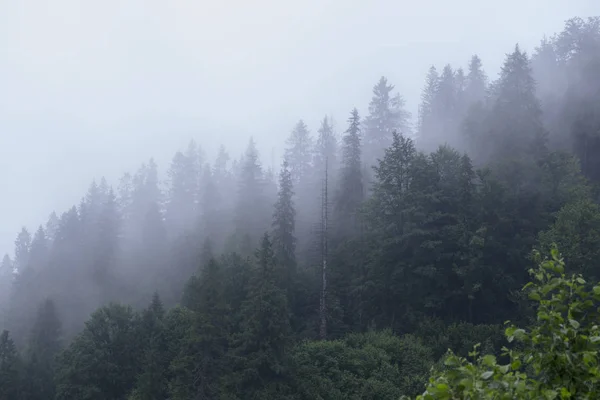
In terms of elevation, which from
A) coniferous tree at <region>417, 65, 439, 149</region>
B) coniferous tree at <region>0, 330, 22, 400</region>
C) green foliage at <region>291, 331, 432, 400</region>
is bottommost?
coniferous tree at <region>0, 330, 22, 400</region>

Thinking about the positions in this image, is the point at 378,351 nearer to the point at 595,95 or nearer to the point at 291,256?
the point at 291,256

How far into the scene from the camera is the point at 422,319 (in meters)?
35.3

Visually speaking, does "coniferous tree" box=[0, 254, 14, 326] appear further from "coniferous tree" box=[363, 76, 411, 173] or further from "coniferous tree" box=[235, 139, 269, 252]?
"coniferous tree" box=[363, 76, 411, 173]

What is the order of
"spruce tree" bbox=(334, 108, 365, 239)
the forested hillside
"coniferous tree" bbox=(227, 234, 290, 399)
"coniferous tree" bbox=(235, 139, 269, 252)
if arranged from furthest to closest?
"coniferous tree" bbox=(235, 139, 269, 252)
"spruce tree" bbox=(334, 108, 365, 239)
the forested hillside
"coniferous tree" bbox=(227, 234, 290, 399)

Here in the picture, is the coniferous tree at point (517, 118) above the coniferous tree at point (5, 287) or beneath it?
above

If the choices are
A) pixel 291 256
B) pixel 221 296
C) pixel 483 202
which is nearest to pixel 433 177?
pixel 483 202

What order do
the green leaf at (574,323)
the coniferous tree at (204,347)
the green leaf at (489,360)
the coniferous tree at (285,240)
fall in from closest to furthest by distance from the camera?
the green leaf at (489,360), the green leaf at (574,323), the coniferous tree at (204,347), the coniferous tree at (285,240)

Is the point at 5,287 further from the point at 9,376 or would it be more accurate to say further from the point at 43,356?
the point at 9,376

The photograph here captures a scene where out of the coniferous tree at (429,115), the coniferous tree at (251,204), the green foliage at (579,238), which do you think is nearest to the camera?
the green foliage at (579,238)

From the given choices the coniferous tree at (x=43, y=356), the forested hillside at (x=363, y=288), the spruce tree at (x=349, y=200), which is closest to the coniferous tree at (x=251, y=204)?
the forested hillside at (x=363, y=288)

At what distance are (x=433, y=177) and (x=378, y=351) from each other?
16649mm

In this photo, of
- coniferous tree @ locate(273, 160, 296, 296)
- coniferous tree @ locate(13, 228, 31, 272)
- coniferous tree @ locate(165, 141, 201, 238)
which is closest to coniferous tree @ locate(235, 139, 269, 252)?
coniferous tree @ locate(273, 160, 296, 296)

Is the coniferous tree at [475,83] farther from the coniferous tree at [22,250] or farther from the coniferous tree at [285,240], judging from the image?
the coniferous tree at [22,250]

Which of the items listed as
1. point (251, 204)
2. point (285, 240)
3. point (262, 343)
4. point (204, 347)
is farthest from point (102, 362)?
point (251, 204)
